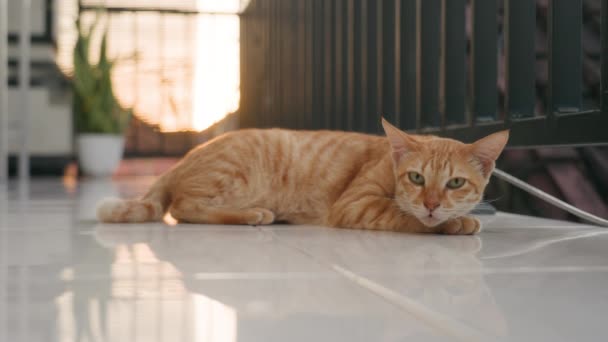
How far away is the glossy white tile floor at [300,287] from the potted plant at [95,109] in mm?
4239

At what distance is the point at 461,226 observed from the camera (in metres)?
1.30

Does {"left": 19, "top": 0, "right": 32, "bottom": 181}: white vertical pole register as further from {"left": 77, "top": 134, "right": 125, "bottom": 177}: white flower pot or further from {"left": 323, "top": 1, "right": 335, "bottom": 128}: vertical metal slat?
{"left": 323, "top": 1, "right": 335, "bottom": 128}: vertical metal slat

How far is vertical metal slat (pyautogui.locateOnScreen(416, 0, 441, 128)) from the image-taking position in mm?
1719

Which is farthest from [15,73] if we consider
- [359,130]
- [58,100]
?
[359,130]

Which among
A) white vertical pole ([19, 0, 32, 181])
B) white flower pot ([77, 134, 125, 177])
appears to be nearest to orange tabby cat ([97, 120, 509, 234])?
white vertical pole ([19, 0, 32, 181])

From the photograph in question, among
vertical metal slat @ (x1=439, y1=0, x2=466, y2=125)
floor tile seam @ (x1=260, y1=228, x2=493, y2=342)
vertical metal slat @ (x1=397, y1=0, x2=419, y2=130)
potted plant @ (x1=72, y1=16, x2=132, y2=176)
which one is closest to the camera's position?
floor tile seam @ (x1=260, y1=228, x2=493, y2=342)

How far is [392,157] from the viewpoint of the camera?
1402 mm

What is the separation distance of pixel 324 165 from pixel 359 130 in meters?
0.64

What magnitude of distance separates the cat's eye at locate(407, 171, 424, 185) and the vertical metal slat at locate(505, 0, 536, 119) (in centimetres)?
25

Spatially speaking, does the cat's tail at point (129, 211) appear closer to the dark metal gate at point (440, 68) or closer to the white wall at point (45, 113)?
the dark metal gate at point (440, 68)

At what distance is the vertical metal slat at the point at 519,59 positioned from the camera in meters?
1.35

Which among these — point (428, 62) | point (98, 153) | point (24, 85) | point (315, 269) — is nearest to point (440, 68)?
point (428, 62)

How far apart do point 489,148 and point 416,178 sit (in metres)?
0.16

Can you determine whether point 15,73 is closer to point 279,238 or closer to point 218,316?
point 279,238
